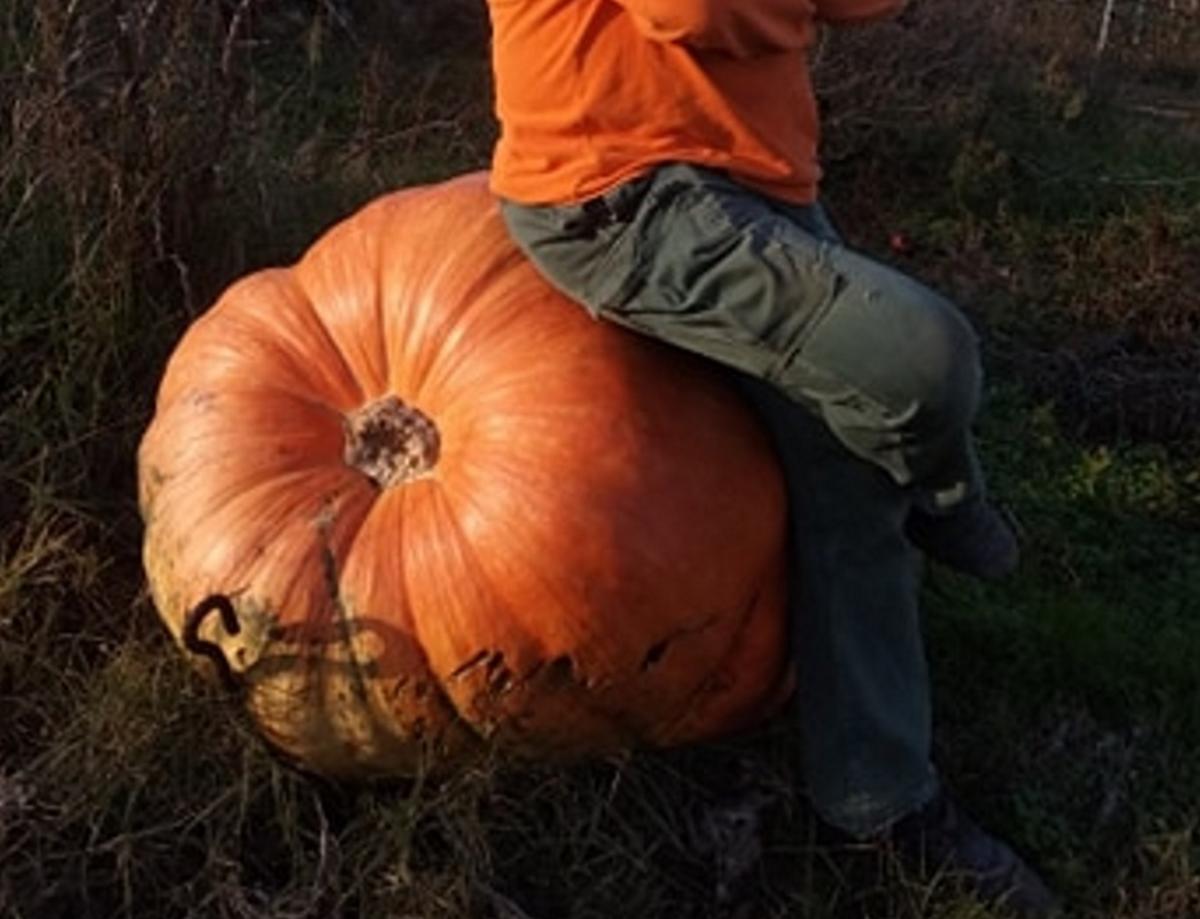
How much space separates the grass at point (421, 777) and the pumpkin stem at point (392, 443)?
48 centimetres

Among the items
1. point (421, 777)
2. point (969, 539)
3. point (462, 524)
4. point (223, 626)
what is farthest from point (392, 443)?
point (969, 539)

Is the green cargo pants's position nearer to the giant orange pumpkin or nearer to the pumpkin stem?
the giant orange pumpkin

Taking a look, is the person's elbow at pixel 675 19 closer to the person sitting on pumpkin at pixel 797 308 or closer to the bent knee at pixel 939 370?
the person sitting on pumpkin at pixel 797 308

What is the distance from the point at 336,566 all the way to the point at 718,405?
2.17 feet

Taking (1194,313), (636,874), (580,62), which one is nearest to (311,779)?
(636,874)

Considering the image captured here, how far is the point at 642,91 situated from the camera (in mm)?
3426

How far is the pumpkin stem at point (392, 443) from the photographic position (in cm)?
362

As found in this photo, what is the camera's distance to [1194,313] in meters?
5.78

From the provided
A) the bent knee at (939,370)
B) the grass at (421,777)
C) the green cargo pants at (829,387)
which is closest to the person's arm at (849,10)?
the green cargo pants at (829,387)

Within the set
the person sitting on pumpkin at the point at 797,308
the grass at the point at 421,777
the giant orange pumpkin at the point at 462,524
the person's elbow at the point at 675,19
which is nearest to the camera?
the person's elbow at the point at 675,19

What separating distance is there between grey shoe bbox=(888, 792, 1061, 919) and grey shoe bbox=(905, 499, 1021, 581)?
39cm

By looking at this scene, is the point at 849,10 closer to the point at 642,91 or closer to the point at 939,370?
the point at 642,91

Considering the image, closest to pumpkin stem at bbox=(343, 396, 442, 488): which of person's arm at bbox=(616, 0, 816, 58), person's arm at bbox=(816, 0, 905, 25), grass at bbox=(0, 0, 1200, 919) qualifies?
grass at bbox=(0, 0, 1200, 919)

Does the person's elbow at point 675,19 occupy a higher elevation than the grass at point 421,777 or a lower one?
higher
